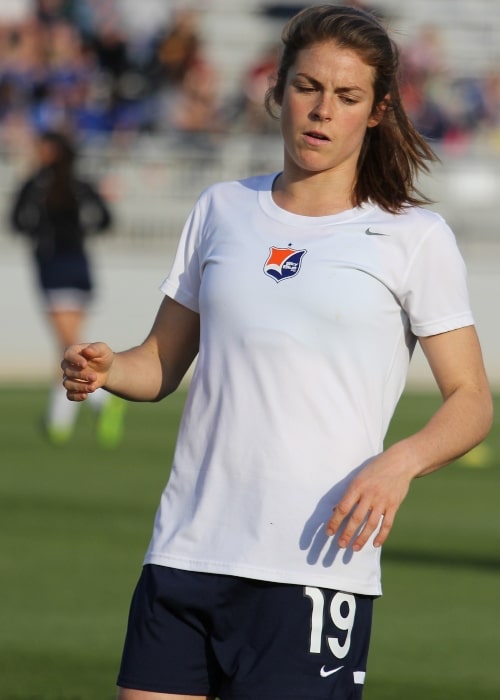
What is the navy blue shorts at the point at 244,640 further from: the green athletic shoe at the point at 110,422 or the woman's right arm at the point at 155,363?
the green athletic shoe at the point at 110,422

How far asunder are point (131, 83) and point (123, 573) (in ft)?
52.0

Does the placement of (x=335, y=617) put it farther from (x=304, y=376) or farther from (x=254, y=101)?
(x=254, y=101)

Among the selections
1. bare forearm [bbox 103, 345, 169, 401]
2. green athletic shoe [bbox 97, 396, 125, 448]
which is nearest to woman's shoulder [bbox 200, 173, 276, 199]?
bare forearm [bbox 103, 345, 169, 401]

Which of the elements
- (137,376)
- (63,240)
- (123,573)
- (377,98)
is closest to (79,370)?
(137,376)

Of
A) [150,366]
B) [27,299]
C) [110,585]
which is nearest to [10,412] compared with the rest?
[27,299]

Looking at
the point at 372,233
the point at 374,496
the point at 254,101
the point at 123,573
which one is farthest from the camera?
the point at 254,101

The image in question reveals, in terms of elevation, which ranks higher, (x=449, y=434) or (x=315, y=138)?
(x=315, y=138)

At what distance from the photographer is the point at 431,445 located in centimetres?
323

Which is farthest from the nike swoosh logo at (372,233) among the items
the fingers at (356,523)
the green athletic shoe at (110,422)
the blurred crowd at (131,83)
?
the blurred crowd at (131,83)

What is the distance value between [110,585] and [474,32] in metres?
20.4

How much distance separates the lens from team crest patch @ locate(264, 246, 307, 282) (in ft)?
10.9

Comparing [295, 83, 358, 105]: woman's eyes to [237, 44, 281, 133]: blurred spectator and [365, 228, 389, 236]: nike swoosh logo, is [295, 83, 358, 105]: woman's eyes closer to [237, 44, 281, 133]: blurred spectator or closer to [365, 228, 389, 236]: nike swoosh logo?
[365, 228, 389, 236]: nike swoosh logo

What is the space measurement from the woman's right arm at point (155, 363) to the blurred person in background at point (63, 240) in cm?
937

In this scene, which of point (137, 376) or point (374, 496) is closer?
point (374, 496)
